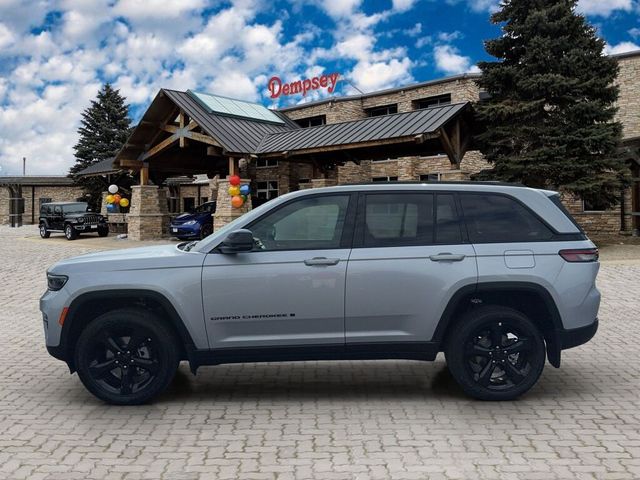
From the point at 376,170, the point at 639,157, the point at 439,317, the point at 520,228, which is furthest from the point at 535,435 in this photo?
the point at 376,170

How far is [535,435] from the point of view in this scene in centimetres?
458

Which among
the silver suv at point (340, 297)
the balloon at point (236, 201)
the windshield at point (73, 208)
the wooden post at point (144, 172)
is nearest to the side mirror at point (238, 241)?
the silver suv at point (340, 297)

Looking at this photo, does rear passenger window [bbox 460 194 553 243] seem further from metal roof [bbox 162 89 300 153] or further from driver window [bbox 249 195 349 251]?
metal roof [bbox 162 89 300 153]

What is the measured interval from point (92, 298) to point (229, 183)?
21.3 m

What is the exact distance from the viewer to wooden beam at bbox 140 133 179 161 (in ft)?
92.6

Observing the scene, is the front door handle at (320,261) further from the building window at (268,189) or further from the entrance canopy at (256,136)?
the building window at (268,189)

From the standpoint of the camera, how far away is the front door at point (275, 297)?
5.19 meters

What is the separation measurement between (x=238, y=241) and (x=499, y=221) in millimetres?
2239

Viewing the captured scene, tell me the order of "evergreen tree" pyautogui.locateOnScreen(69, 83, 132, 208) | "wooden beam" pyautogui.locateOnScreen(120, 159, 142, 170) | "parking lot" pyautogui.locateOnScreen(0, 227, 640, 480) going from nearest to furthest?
"parking lot" pyautogui.locateOnScreen(0, 227, 640, 480), "wooden beam" pyautogui.locateOnScreen(120, 159, 142, 170), "evergreen tree" pyautogui.locateOnScreen(69, 83, 132, 208)

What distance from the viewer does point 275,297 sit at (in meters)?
5.18

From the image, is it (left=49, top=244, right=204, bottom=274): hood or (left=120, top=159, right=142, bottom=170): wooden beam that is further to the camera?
(left=120, top=159, right=142, bottom=170): wooden beam

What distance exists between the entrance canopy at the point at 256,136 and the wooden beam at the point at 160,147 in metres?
0.05

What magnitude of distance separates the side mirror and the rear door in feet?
2.77

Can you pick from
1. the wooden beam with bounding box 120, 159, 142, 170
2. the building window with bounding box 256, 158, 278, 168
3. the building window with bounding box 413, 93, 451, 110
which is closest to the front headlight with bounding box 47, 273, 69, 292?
the wooden beam with bounding box 120, 159, 142, 170
